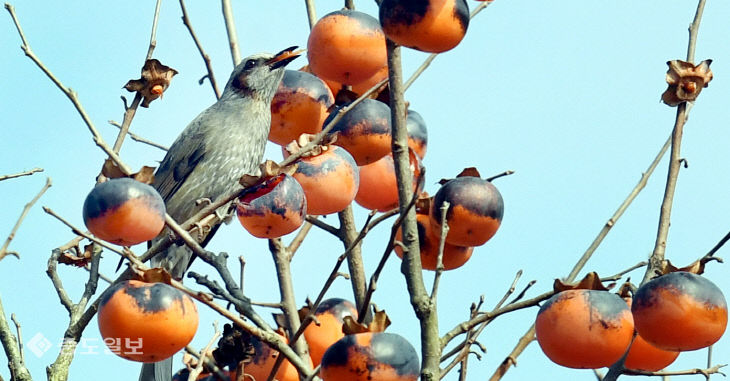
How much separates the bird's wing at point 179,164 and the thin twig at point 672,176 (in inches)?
135

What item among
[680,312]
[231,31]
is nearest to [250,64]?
[231,31]

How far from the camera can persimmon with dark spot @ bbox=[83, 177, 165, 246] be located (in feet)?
8.64

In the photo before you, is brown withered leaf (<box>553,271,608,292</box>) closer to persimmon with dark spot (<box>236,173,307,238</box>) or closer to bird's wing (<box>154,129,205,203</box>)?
persimmon with dark spot (<box>236,173,307,238</box>)

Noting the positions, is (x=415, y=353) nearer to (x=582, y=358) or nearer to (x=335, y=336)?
(x=582, y=358)

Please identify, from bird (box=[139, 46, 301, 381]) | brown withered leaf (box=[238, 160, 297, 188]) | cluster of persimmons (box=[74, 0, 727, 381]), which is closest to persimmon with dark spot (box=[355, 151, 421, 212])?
cluster of persimmons (box=[74, 0, 727, 381])

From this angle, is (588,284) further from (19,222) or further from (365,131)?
(19,222)

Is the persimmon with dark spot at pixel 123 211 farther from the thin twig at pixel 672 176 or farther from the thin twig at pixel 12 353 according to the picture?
A: the thin twig at pixel 672 176

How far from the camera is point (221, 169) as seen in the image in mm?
5930

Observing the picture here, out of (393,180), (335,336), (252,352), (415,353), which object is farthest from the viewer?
(393,180)

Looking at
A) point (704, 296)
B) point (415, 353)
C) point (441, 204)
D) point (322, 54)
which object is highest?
point (322, 54)

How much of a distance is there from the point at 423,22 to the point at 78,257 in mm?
1743

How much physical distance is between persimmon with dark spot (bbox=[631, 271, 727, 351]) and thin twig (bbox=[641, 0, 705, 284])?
0.16 metres

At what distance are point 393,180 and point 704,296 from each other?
1232 millimetres

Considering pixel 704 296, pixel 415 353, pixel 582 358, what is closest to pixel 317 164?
pixel 415 353
